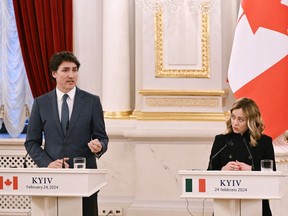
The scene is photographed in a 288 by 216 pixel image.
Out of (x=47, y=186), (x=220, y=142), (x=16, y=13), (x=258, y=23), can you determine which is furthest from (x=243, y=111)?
(x=16, y=13)

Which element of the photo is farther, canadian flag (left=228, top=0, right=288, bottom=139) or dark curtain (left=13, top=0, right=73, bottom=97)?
dark curtain (left=13, top=0, right=73, bottom=97)

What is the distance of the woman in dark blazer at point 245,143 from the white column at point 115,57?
273 centimetres

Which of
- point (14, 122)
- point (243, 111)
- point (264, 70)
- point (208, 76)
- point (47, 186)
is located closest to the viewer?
point (47, 186)

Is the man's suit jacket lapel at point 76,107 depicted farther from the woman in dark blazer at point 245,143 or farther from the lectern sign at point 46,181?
the woman in dark blazer at point 245,143

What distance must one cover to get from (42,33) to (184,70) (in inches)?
62.1

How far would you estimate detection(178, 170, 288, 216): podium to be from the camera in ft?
12.6

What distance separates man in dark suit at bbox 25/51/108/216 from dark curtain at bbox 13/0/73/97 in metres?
2.66

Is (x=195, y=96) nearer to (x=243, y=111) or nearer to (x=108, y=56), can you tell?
(x=108, y=56)

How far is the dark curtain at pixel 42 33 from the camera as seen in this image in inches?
286

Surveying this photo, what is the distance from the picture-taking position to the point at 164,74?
6977 mm

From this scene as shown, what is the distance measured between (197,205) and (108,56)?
5.92 feet

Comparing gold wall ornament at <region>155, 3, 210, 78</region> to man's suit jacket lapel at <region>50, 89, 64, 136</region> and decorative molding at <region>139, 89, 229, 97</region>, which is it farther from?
man's suit jacket lapel at <region>50, 89, 64, 136</region>

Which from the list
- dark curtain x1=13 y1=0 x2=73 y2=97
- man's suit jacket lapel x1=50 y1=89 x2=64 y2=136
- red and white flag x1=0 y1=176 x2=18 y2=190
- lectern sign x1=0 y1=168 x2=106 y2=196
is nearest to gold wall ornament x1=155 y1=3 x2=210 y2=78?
dark curtain x1=13 y1=0 x2=73 y2=97

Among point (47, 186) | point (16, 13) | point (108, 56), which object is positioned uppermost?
point (16, 13)
